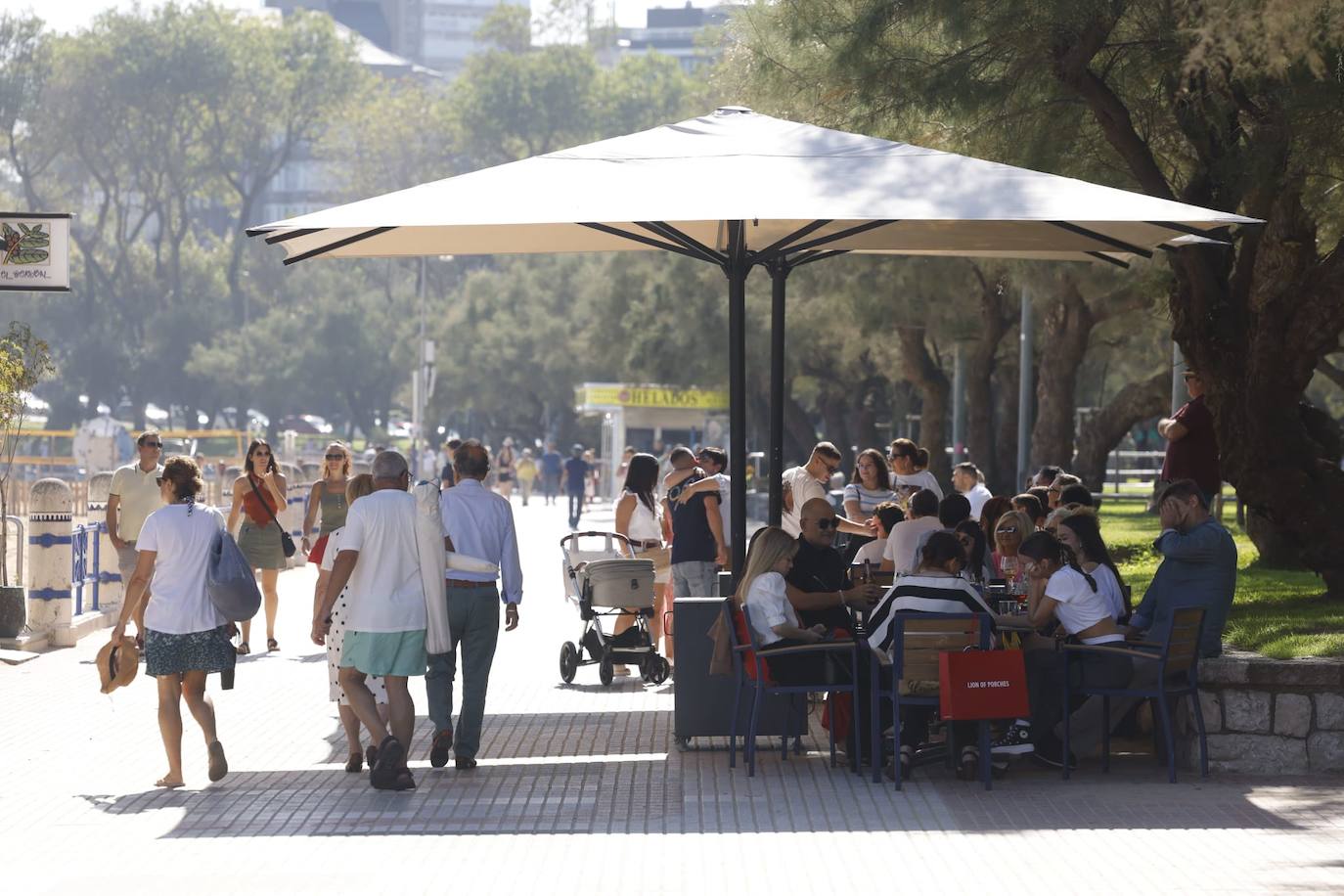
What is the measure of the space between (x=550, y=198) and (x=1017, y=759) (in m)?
3.56

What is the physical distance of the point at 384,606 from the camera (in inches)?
340

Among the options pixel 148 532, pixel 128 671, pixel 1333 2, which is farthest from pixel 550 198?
pixel 1333 2

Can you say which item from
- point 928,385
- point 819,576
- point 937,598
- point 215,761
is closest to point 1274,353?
point 819,576

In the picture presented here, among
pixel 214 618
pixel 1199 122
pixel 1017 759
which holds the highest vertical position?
pixel 1199 122

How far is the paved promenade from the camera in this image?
22.0ft

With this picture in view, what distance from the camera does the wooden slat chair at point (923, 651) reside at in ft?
28.3

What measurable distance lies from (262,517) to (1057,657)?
292 inches

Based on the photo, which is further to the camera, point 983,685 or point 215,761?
point 215,761

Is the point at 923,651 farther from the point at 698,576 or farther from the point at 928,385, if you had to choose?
the point at 928,385

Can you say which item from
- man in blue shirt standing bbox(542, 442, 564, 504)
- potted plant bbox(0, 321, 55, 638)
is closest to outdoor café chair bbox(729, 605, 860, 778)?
potted plant bbox(0, 321, 55, 638)

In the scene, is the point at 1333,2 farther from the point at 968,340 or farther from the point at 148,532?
the point at 968,340

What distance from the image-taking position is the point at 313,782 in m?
8.86

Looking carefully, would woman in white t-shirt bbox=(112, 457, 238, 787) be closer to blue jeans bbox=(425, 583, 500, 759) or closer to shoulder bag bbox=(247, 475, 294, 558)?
blue jeans bbox=(425, 583, 500, 759)

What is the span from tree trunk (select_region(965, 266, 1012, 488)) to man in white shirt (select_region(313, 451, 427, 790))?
22.1 meters
